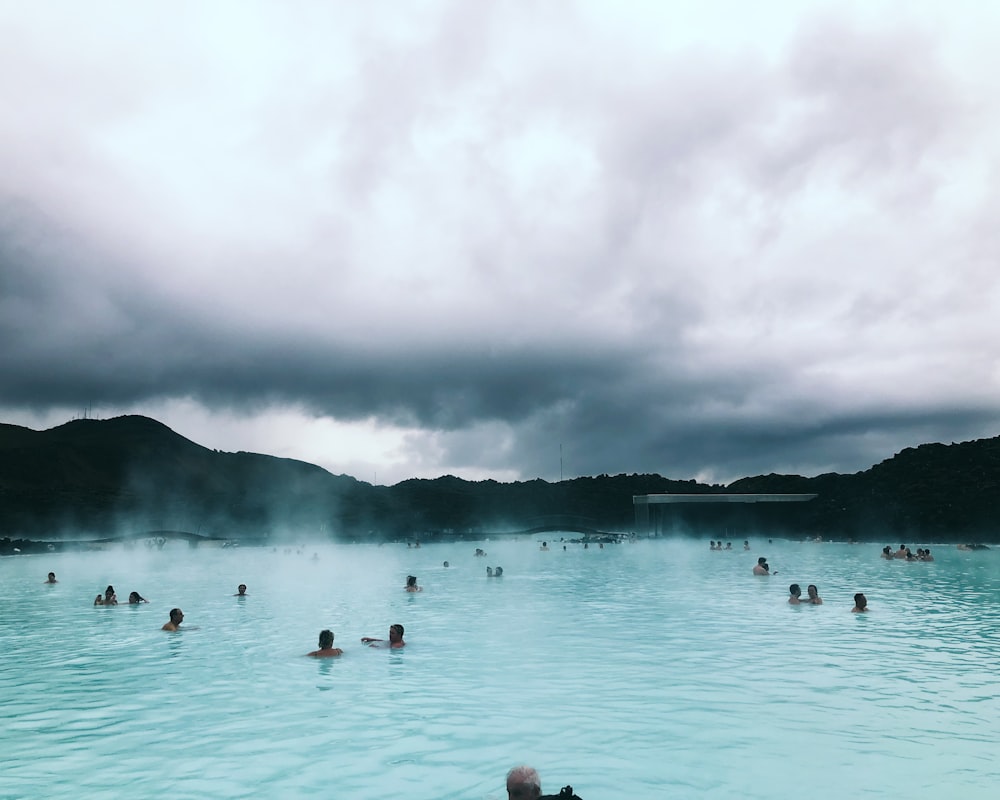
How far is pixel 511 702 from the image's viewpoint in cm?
1168

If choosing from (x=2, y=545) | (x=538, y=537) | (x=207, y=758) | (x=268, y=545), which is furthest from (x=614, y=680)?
(x=538, y=537)

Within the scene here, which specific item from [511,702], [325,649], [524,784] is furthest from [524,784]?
[325,649]

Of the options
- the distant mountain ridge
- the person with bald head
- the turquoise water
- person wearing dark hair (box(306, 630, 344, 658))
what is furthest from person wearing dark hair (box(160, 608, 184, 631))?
the distant mountain ridge

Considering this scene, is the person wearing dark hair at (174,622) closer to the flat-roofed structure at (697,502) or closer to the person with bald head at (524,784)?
the person with bald head at (524,784)

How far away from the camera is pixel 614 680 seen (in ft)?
43.0

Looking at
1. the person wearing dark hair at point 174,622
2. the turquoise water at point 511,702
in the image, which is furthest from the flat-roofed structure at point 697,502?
the person wearing dark hair at point 174,622

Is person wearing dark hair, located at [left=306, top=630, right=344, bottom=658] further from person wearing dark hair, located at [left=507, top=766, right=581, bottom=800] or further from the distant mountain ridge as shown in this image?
the distant mountain ridge

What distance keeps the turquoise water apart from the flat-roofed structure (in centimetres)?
7162

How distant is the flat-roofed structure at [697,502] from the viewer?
95438 millimetres

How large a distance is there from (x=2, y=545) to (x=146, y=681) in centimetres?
7218

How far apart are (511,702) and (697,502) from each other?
95037 millimetres

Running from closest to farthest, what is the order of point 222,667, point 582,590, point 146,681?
point 146,681, point 222,667, point 582,590

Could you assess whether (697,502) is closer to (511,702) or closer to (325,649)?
(325,649)

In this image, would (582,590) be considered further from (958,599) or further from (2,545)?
(2,545)
